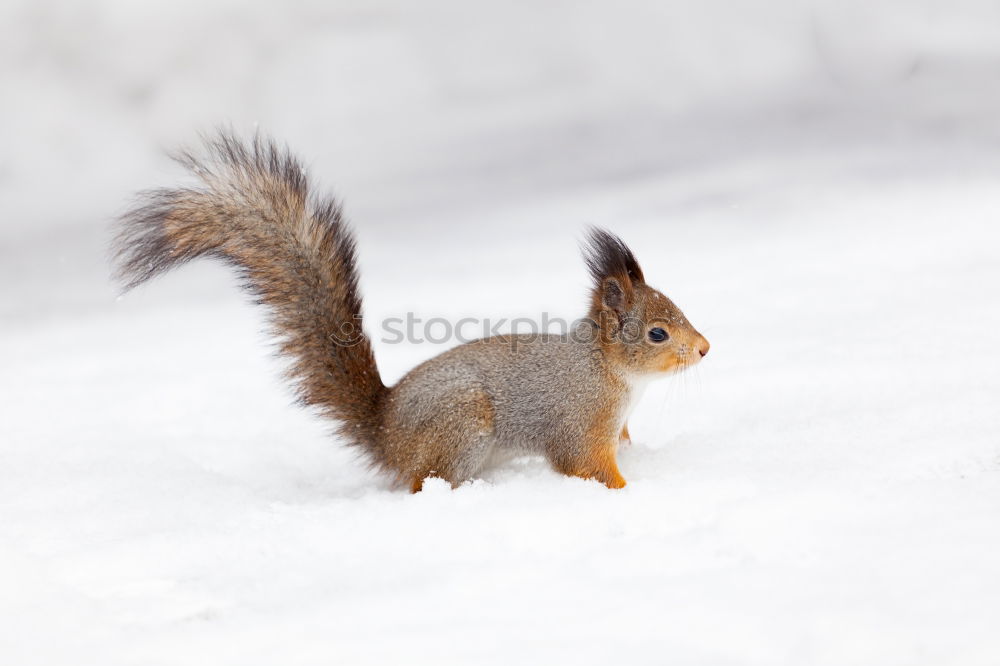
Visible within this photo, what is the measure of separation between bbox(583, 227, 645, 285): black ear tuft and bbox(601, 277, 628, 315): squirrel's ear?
19 millimetres

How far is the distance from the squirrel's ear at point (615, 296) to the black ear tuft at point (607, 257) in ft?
0.06

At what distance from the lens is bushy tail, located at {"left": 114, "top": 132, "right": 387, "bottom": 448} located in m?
2.52

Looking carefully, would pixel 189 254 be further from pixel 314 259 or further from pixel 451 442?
pixel 451 442

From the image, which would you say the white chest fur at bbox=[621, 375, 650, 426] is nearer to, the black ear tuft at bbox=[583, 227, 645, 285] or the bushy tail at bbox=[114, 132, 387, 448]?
the black ear tuft at bbox=[583, 227, 645, 285]

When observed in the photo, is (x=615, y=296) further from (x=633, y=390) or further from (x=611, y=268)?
(x=633, y=390)

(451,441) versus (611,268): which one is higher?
(611,268)

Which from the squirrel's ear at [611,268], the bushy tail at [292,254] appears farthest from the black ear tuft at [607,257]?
the bushy tail at [292,254]

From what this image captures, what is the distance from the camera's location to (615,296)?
265 centimetres

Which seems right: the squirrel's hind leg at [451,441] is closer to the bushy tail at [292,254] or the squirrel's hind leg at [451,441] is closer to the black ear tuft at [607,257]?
the bushy tail at [292,254]

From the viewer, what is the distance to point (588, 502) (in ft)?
7.45

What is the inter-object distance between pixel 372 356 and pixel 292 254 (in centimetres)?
35

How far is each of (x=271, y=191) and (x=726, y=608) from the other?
1.58 meters

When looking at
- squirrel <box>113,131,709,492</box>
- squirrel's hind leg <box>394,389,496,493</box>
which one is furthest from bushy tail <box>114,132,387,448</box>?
squirrel's hind leg <box>394,389,496,493</box>

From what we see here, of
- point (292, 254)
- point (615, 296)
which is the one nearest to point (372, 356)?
point (292, 254)
